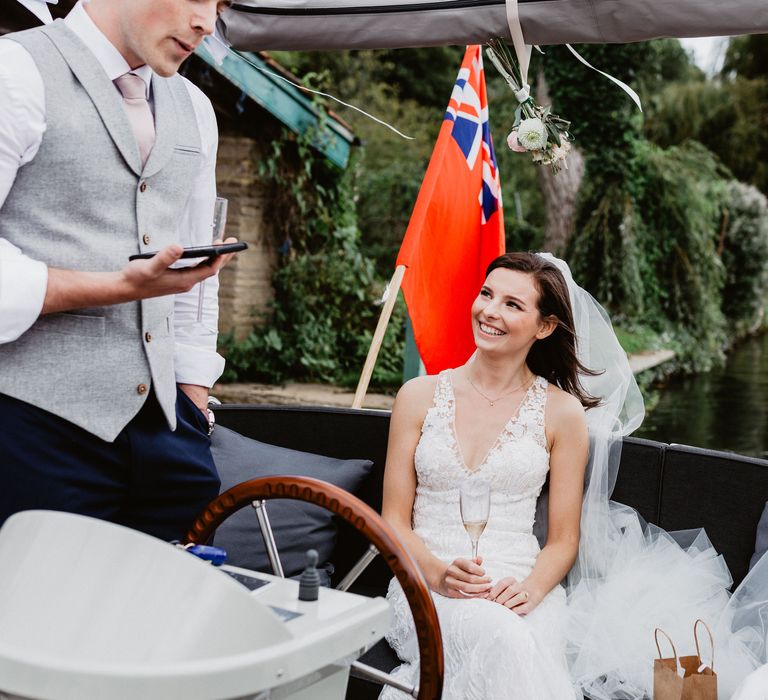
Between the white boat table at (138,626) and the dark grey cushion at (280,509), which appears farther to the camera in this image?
the dark grey cushion at (280,509)

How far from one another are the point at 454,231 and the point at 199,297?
1695mm

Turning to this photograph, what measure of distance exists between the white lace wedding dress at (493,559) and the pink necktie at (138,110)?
1.31 metres

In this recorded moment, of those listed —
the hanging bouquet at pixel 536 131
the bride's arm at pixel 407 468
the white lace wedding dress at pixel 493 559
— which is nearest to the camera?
the white lace wedding dress at pixel 493 559

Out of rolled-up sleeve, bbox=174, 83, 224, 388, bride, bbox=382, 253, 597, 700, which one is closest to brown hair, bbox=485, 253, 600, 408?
bride, bbox=382, 253, 597, 700

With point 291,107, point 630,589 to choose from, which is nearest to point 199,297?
point 630,589

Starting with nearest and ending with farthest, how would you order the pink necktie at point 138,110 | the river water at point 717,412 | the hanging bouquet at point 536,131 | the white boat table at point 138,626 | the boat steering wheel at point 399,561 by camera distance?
1. the white boat table at point 138,626
2. the boat steering wheel at point 399,561
3. the pink necktie at point 138,110
4. the hanging bouquet at point 536,131
5. the river water at point 717,412

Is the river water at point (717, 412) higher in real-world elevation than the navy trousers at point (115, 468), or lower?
lower

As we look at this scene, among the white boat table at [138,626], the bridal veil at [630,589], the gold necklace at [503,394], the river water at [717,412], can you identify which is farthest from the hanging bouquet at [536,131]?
the river water at [717,412]

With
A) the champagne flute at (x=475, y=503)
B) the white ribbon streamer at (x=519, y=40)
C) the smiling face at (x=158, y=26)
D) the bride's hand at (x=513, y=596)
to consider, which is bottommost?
the bride's hand at (x=513, y=596)

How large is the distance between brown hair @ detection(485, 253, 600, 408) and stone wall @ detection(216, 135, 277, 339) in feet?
20.2

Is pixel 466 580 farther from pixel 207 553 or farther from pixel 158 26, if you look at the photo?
pixel 158 26

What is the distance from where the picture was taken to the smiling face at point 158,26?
1.57 metres

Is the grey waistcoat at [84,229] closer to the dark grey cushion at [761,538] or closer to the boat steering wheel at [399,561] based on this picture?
the boat steering wheel at [399,561]

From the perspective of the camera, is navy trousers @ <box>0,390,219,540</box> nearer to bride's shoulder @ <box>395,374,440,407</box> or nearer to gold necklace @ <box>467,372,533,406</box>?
bride's shoulder @ <box>395,374,440,407</box>
